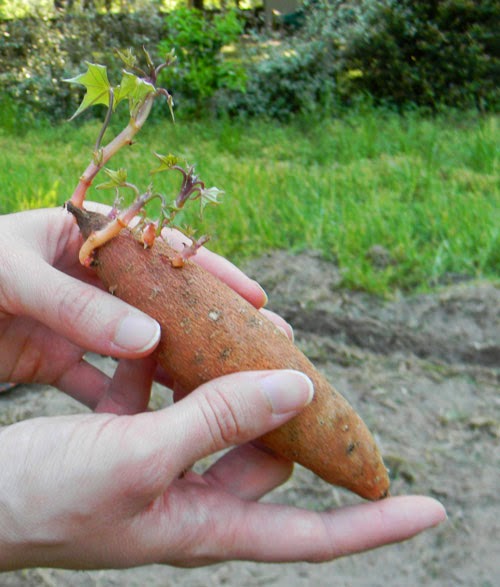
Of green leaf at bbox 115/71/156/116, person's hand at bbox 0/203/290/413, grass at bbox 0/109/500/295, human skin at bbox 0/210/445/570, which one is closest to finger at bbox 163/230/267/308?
person's hand at bbox 0/203/290/413

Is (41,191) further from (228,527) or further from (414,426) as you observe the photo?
Result: (228,527)

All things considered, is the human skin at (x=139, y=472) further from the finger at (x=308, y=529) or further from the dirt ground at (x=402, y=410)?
the dirt ground at (x=402, y=410)

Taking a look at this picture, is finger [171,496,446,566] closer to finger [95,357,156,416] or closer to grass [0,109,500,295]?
finger [95,357,156,416]

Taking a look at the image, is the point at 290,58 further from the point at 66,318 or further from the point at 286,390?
the point at 286,390

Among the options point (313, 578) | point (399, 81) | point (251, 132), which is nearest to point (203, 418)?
point (313, 578)

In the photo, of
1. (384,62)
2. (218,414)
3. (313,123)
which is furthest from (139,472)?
(384,62)

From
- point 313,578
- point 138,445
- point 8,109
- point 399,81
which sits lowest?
point 8,109
